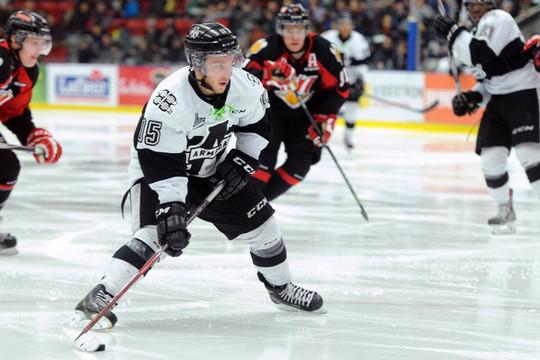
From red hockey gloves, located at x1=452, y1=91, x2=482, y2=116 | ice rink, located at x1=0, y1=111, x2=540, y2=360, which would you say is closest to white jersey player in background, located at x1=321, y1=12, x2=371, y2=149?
ice rink, located at x1=0, y1=111, x2=540, y2=360

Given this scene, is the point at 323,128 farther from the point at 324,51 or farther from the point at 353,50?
the point at 353,50

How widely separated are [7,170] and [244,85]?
1742 millimetres

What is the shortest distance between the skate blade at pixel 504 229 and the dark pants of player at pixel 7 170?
104 inches

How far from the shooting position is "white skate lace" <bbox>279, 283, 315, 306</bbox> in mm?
3678

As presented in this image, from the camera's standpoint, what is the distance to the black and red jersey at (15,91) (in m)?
4.50

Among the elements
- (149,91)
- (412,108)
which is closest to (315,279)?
(412,108)

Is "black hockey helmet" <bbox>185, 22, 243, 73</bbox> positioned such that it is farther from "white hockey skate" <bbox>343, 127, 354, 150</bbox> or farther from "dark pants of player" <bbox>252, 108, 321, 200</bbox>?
"white hockey skate" <bbox>343, 127, 354, 150</bbox>

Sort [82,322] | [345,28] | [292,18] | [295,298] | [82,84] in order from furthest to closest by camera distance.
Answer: [82,84]
[345,28]
[292,18]
[295,298]
[82,322]

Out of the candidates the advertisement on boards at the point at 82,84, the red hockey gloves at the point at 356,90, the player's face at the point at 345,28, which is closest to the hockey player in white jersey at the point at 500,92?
the red hockey gloves at the point at 356,90

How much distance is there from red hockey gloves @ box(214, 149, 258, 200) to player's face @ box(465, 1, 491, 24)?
244cm

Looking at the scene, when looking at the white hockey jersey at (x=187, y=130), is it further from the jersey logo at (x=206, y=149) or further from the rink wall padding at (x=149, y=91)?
the rink wall padding at (x=149, y=91)

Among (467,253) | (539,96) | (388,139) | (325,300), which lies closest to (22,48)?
(325,300)

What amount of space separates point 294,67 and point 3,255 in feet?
6.05

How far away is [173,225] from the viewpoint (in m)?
3.15
